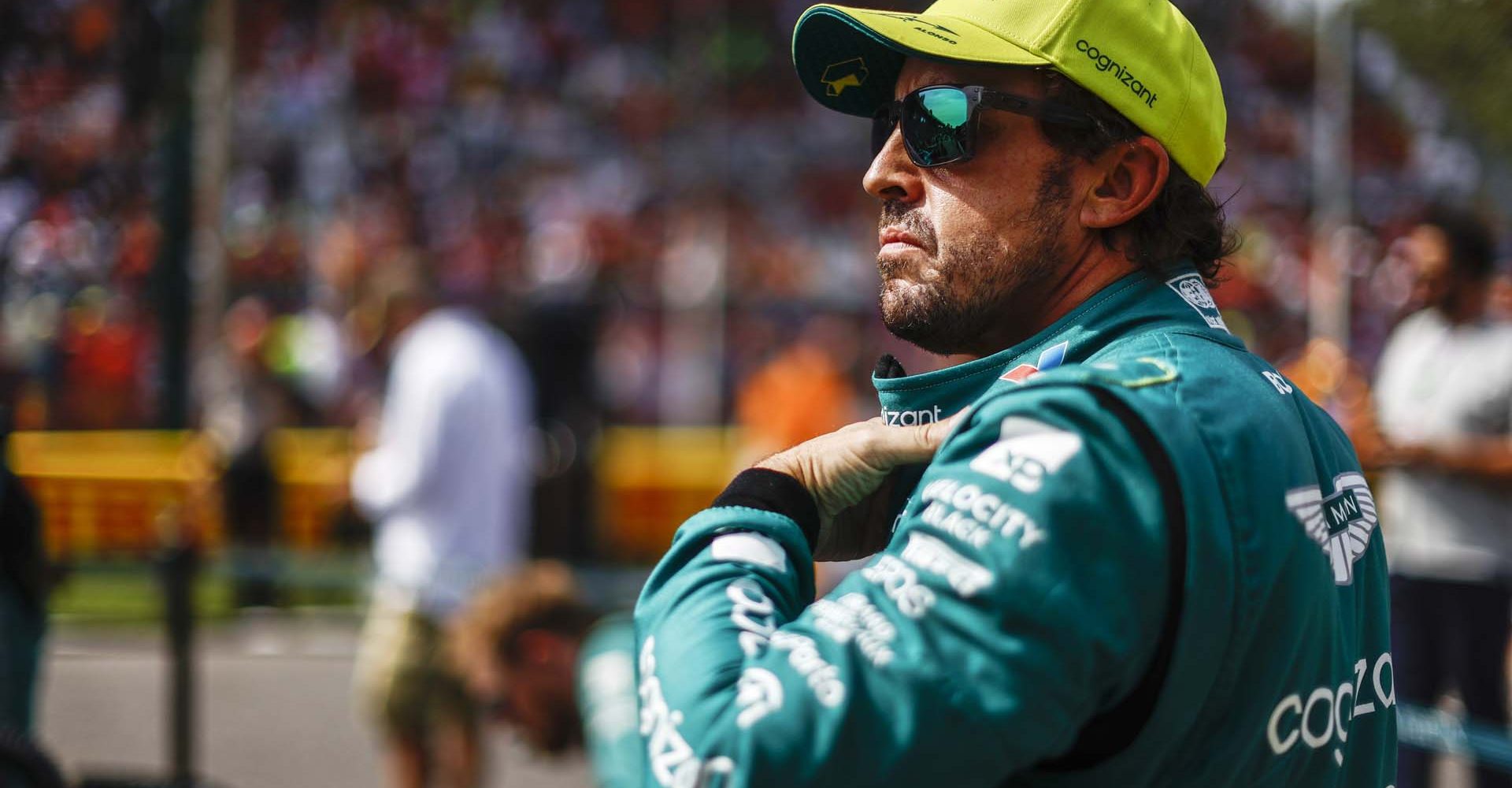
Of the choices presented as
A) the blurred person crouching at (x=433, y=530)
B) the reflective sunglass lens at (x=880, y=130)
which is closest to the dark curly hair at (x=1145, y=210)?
the reflective sunglass lens at (x=880, y=130)

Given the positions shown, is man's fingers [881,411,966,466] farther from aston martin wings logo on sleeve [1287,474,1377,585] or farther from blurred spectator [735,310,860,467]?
blurred spectator [735,310,860,467]

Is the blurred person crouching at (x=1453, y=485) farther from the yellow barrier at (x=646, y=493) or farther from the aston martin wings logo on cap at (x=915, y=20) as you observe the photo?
the yellow barrier at (x=646, y=493)

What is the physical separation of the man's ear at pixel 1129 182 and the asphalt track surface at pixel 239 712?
3.69 meters

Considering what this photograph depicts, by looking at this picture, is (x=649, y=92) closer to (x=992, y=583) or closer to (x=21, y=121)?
(x=21, y=121)

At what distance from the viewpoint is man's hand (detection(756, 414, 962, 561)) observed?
140 cm

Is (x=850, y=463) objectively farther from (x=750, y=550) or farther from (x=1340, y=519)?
(x=1340, y=519)

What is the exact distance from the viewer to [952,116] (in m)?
1.54

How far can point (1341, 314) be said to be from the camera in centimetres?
866

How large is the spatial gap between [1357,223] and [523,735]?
710cm

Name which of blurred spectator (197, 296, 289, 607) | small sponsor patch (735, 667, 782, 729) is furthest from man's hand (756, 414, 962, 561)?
blurred spectator (197, 296, 289, 607)

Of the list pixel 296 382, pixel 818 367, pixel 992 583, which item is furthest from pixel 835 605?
pixel 296 382

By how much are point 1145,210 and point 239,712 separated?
605 cm

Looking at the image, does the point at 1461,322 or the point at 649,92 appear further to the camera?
the point at 649,92

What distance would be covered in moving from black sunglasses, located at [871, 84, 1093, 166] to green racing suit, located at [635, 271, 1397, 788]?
27 centimetres
